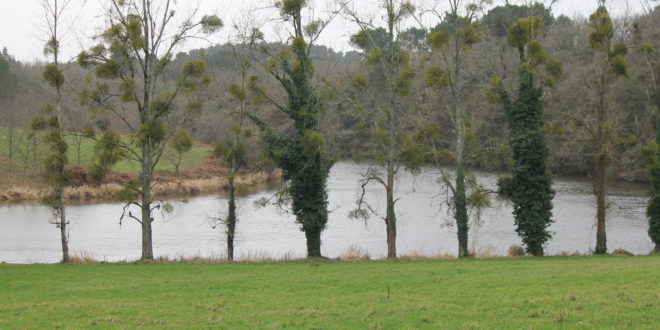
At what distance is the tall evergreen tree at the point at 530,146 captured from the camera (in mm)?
28266

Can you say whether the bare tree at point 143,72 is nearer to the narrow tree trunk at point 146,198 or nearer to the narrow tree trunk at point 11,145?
the narrow tree trunk at point 146,198

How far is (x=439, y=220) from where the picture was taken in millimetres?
42688

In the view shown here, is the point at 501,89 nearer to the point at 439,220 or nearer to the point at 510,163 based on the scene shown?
the point at 510,163

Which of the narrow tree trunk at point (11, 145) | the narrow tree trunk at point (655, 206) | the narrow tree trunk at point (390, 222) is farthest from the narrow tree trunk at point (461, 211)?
the narrow tree trunk at point (11, 145)

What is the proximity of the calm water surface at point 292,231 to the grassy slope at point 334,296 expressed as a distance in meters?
7.65

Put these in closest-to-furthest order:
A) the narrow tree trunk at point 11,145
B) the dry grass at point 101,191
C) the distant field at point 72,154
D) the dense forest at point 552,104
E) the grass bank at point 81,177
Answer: the dense forest at point 552,104
the dry grass at point 101,191
the grass bank at point 81,177
the narrow tree trunk at point 11,145
the distant field at point 72,154

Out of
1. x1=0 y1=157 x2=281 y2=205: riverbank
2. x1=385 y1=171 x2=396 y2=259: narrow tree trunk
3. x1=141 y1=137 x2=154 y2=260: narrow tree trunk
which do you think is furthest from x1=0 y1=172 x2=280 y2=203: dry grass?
x1=141 y1=137 x2=154 y2=260: narrow tree trunk

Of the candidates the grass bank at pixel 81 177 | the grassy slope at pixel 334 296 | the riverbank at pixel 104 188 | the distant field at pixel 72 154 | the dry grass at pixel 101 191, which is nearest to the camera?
the grassy slope at pixel 334 296

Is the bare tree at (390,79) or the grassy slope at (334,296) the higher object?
the bare tree at (390,79)

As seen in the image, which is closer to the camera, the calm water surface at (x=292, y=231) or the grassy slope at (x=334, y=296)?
the grassy slope at (x=334, y=296)

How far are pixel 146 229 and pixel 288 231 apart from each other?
15251mm

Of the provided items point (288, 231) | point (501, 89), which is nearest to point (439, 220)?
point (288, 231)

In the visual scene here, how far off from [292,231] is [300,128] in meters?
13.5

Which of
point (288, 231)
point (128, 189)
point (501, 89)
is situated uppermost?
point (501, 89)
